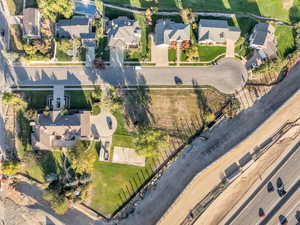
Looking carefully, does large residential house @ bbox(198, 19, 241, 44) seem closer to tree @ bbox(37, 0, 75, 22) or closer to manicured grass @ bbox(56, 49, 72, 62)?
tree @ bbox(37, 0, 75, 22)

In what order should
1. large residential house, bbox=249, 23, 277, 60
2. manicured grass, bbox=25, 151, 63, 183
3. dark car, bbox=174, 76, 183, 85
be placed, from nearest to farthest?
large residential house, bbox=249, 23, 277, 60
manicured grass, bbox=25, 151, 63, 183
dark car, bbox=174, 76, 183, 85

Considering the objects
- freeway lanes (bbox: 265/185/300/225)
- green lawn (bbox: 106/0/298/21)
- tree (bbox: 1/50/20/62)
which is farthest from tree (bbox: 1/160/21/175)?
freeway lanes (bbox: 265/185/300/225)

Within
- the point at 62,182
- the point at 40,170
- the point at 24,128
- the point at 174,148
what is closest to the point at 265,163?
the point at 174,148

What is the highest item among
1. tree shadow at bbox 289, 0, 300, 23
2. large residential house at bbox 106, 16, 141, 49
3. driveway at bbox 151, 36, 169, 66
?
tree shadow at bbox 289, 0, 300, 23

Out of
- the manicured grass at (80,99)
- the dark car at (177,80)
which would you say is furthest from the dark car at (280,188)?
the manicured grass at (80,99)

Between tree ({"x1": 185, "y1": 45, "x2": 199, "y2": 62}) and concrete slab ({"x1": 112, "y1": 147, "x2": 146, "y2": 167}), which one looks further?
tree ({"x1": 185, "y1": 45, "x2": 199, "y2": 62})

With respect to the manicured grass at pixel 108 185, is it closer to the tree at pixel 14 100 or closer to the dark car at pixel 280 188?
the tree at pixel 14 100

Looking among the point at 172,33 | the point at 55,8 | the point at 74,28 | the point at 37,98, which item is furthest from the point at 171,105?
the point at 55,8
